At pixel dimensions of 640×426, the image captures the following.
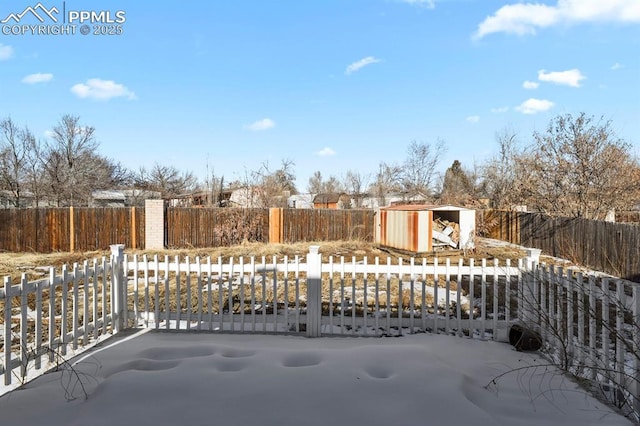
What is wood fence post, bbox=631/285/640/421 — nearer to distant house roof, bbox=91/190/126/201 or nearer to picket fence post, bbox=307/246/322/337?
picket fence post, bbox=307/246/322/337

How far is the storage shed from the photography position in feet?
41.6

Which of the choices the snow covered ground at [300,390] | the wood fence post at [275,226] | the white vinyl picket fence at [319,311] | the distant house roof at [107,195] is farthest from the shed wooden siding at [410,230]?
the distant house roof at [107,195]

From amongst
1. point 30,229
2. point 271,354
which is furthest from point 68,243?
point 271,354

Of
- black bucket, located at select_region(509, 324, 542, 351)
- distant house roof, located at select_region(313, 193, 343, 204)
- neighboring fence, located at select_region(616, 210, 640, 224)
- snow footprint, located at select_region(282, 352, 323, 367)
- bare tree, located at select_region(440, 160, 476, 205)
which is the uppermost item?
bare tree, located at select_region(440, 160, 476, 205)

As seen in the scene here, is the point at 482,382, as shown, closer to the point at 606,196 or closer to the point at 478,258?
the point at 478,258

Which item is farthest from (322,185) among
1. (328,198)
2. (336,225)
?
(336,225)

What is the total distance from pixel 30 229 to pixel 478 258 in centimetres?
1624

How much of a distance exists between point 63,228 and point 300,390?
1517 cm

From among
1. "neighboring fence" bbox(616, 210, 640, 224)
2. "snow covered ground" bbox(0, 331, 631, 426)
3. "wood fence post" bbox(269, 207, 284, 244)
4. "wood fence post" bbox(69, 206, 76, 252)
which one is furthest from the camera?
"wood fence post" bbox(269, 207, 284, 244)

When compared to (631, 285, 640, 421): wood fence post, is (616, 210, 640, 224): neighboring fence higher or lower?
higher

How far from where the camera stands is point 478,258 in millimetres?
11500

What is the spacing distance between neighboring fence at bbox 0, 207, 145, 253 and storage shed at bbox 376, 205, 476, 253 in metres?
9.88

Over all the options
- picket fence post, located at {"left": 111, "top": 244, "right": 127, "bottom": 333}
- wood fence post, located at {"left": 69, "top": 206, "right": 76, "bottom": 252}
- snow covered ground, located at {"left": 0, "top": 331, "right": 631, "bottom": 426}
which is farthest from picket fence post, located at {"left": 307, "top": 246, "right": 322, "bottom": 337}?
wood fence post, located at {"left": 69, "top": 206, "right": 76, "bottom": 252}

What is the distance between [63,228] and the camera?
14203 mm
